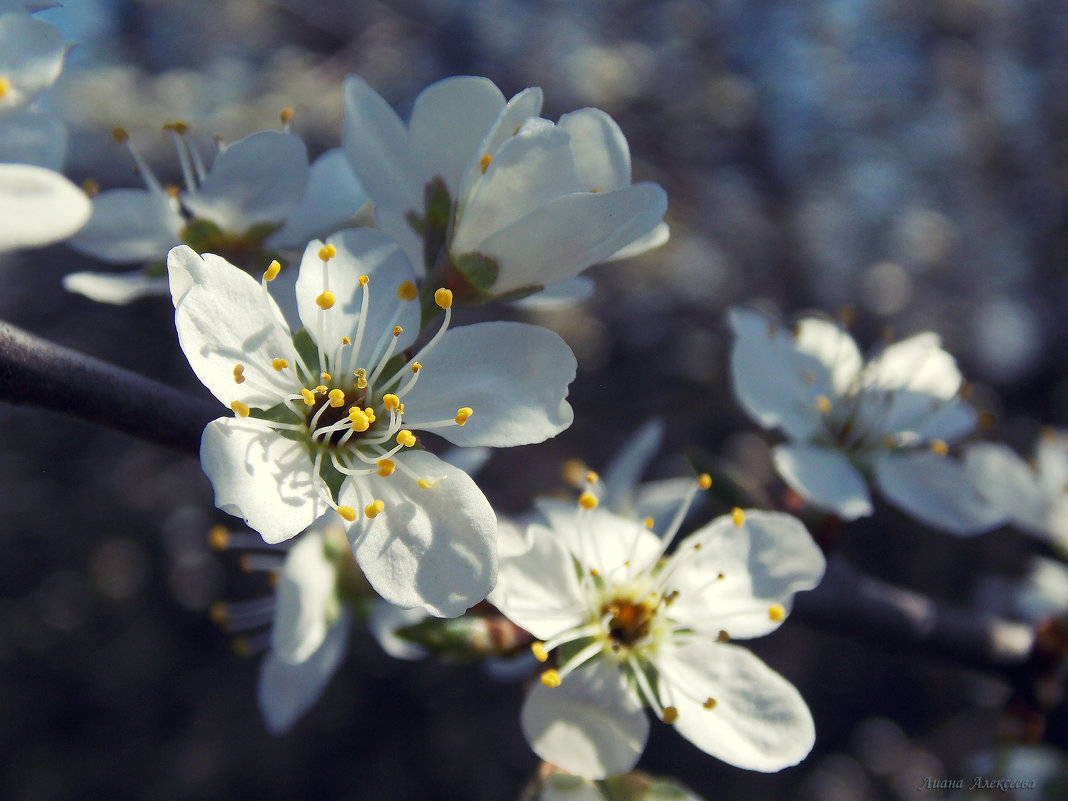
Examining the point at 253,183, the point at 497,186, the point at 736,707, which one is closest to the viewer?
the point at 497,186

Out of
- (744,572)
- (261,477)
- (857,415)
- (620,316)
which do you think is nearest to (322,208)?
(261,477)

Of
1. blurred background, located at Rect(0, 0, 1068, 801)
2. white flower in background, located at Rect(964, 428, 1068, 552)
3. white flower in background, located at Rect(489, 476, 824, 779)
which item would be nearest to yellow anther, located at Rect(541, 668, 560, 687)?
white flower in background, located at Rect(489, 476, 824, 779)

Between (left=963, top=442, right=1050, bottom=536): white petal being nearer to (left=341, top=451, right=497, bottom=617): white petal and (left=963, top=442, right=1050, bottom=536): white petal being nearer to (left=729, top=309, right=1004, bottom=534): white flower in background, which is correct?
(left=729, top=309, right=1004, bottom=534): white flower in background

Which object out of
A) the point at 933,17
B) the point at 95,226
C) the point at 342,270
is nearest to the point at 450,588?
the point at 342,270

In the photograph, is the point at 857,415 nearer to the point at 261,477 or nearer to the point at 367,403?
the point at 367,403

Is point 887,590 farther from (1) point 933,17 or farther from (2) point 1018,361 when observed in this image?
(1) point 933,17
